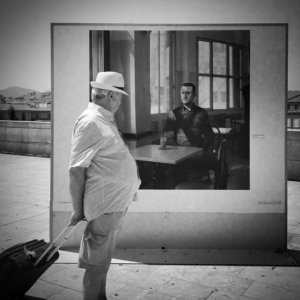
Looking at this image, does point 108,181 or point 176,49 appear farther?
point 176,49

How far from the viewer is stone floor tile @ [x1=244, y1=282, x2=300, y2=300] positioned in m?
3.39

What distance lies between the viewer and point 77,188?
271cm

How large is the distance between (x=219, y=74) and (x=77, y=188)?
233 cm

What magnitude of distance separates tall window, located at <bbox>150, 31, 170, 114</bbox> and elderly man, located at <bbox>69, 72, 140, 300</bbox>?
1.49 meters

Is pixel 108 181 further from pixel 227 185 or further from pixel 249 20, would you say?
pixel 249 20

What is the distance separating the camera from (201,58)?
430 cm

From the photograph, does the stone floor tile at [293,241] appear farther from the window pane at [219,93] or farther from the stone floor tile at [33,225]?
the stone floor tile at [33,225]

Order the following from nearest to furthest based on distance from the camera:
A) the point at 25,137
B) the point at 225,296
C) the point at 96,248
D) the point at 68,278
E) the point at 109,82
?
the point at 96,248
the point at 109,82
the point at 225,296
the point at 68,278
the point at 25,137

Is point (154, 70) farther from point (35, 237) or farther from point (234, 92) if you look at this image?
point (35, 237)

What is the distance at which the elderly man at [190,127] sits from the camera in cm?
440

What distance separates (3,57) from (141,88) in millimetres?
9393

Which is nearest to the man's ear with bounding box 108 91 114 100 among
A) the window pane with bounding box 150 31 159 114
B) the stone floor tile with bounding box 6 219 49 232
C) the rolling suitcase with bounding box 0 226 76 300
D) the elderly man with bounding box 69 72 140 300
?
the elderly man with bounding box 69 72 140 300

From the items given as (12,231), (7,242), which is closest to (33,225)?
(12,231)

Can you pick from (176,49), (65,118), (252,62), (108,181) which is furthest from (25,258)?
(252,62)
